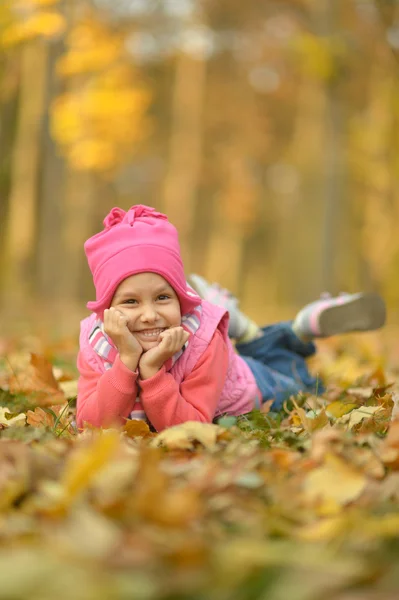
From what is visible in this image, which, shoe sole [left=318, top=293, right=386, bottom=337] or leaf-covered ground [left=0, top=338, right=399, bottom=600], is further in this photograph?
shoe sole [left=318, top=293, right=386, bottom=337]

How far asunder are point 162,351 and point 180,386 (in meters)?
0.25

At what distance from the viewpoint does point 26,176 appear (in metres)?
15.2

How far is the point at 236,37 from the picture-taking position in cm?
2109

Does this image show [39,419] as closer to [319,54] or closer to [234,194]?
[319,54]

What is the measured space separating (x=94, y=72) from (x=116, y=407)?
39.4 feet

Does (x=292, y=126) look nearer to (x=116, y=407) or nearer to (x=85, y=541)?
(x=116, y=407)

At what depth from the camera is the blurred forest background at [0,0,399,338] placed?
40.1ft

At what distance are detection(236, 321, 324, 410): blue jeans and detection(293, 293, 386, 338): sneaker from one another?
0.48 ft

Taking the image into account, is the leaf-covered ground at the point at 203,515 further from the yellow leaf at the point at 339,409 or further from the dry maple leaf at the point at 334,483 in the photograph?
the yellow leaf at the point at 339,409

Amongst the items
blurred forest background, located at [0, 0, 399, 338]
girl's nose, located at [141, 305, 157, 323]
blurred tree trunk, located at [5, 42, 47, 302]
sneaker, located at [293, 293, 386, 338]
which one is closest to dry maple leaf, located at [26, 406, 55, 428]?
girl's nose, located at [141, 305, 157, 323]

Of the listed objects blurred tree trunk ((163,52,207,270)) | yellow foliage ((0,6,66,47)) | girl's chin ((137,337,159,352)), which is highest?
blurred tree trunk ((163,52,207,270))

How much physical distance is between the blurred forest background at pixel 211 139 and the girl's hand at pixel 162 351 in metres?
6.19

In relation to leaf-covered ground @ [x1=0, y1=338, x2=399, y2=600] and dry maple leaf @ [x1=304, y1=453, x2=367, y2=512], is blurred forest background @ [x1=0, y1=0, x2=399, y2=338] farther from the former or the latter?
dry maple leaf @ [x1=304, y1=453, x2=367, y2=512]

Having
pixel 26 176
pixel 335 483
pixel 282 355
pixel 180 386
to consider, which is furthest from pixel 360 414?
pixel 26 176
